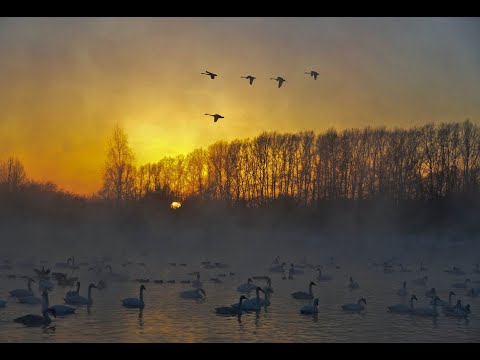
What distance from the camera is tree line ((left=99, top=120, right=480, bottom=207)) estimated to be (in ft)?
252

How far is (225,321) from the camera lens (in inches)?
914

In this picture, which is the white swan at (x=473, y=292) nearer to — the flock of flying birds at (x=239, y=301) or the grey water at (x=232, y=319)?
the flock of flying birds at (x=239, y=301)

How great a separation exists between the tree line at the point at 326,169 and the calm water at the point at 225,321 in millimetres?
43915

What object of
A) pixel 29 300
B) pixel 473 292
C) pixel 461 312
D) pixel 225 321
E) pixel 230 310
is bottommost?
pixel 225 321

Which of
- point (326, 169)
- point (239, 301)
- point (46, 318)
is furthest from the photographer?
point (326, 169)

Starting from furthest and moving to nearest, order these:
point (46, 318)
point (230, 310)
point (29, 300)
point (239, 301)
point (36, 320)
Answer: point (29, 300)
point (239, 301)
point (230, 310)
point (46, 318)
point (36, 320)

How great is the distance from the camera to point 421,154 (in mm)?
79062

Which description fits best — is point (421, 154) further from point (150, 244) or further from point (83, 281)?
point (83, 281)

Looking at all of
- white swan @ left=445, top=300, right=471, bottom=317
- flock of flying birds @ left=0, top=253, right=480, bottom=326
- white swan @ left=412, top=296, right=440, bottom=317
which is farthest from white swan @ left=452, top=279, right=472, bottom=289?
white swan @ left=412, top=296, right=440, bottom=317

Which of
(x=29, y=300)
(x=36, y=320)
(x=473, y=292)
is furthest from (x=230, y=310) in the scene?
(x=473, y=292)

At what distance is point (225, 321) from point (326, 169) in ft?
212

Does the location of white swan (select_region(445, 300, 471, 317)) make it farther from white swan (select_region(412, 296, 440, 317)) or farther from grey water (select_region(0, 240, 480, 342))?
white swan (select_region(412, 296, 440, 317))

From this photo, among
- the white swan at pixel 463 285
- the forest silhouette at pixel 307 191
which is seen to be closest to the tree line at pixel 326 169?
the forest silhouette at pixel 307 191

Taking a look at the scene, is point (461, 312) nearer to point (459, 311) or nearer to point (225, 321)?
point (459, 311)
